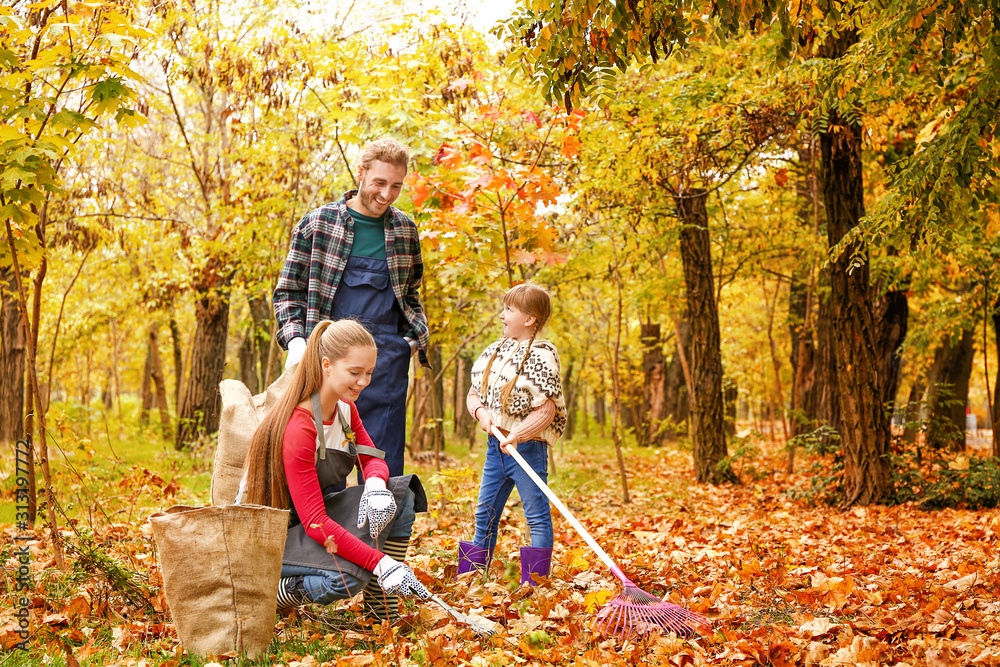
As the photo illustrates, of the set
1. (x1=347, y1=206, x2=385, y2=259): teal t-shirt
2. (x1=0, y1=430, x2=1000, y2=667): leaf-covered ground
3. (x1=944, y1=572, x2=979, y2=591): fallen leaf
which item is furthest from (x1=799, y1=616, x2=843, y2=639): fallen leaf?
(x1=347, y1=206, x2=385, y2=259): teal t-shirt

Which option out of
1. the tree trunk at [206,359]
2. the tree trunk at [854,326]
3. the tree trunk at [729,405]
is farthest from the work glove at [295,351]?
the tree trunk at [206,359]

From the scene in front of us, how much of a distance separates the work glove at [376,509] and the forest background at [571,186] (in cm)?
50

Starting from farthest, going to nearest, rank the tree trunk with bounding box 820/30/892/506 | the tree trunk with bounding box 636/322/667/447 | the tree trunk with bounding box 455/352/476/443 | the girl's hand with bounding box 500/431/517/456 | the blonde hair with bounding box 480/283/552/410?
the tree trunk with bounding box 636/322/667/447, the tree trunk with bounding box 455/352/476/443, the tree trunk with bounding box 820/30/892/506, the blonde hair with bounding box 480/283/552/410, the girl's hand with bounding box 500/431/517/456

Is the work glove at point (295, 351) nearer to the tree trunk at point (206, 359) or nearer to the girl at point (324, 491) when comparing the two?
the girl at point (324, 491)

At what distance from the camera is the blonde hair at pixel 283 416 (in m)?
2.95

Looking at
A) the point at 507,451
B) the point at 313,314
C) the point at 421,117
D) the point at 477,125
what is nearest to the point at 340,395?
the point at 313,314

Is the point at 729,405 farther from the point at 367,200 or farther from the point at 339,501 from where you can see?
the point at 339,501

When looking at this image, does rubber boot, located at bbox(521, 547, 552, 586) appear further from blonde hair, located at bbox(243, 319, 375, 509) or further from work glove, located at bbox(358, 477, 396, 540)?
blonde hair, located at bbox(243, 319, 375, 509)

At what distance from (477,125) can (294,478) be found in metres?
5.45

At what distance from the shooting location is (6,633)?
9.73 ft

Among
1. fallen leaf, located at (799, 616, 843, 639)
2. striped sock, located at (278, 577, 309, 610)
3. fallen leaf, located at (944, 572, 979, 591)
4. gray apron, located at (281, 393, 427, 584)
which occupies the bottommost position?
fallen leaf, located at (944, 572, 979, 591)

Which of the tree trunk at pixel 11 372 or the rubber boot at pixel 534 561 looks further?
the tree trunk at pixel 11 372

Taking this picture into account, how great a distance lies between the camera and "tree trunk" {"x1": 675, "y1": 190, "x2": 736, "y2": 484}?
9016mm

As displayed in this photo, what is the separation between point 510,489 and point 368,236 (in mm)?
1516
